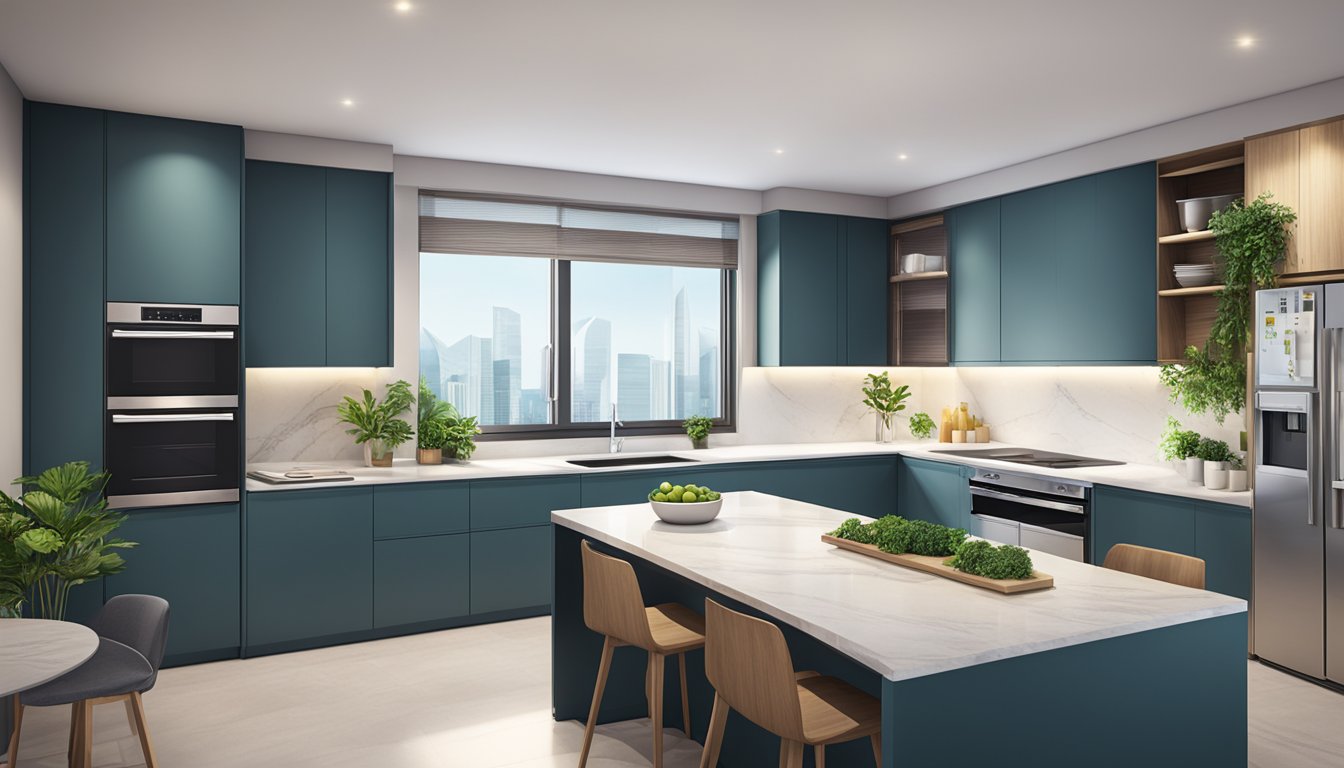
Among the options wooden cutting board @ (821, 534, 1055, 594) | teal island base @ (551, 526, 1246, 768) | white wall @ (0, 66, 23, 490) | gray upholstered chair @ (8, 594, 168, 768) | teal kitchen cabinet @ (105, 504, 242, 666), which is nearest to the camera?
teal island base @ (551, 526, 1246, 768)

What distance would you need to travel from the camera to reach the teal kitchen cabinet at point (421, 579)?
4707 millimetres

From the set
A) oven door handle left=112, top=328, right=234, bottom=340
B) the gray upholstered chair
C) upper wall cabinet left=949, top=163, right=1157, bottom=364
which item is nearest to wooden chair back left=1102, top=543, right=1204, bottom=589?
upper wall cabinet left=949, top=163, right=1157, bottom=364

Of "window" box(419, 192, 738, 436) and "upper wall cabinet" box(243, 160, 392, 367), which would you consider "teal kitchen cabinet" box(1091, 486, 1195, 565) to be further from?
"upper wall cabinet" box(243, 160, 392, 367)

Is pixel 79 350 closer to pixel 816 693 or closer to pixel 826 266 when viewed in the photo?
pixel 816 693

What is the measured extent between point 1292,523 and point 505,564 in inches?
150

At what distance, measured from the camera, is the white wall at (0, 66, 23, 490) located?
12.1 ft

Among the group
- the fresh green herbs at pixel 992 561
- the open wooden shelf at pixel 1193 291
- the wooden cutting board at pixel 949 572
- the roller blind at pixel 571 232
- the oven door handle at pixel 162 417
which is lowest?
the wooden cutting board at pixel 949 572

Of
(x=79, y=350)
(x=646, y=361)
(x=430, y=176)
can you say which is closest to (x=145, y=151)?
(x=79, y=350)

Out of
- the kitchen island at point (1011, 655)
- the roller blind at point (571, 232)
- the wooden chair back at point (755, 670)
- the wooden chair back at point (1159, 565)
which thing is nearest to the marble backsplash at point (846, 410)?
the roller blind at point (571, 232)

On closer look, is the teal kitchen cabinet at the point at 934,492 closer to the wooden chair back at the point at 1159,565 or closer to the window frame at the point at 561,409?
the window frame at the point at 561,409

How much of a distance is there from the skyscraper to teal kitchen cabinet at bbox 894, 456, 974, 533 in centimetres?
179

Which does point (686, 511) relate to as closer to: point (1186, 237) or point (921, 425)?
point (1186, 237)

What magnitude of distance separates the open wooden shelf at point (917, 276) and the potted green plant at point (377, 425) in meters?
3.58

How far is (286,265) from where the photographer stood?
15.7 ft
